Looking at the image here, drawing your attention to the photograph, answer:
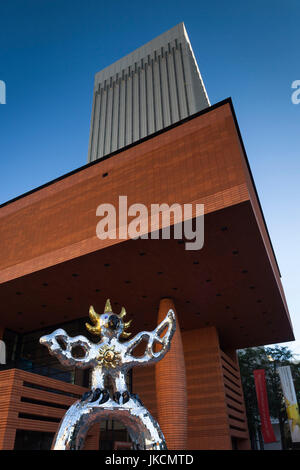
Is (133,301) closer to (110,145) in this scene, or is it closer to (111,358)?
(111,358)

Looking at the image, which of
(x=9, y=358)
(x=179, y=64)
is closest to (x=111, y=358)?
(x=9, y=358)

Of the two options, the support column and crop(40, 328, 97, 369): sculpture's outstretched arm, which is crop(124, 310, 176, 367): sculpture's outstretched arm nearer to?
crop(40, 328, 97, 369): sculpture's outstretched arm

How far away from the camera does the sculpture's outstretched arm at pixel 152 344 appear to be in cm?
531

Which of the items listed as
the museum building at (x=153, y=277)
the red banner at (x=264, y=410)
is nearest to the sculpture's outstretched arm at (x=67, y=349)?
the museum building at (x=153, y=277)

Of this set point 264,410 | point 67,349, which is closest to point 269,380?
point 264,410

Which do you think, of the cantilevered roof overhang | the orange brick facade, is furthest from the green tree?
the cantilevered roof overhang

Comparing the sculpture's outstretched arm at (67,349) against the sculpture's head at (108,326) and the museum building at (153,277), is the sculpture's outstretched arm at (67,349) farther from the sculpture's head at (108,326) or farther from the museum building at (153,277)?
the museum building at (153,277)

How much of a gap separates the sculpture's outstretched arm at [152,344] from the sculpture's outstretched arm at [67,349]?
1.66 ft

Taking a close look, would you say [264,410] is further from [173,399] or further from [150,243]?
[150,243]

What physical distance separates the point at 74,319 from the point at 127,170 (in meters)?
8.49

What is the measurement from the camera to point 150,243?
478 inches

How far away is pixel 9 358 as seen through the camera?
19609 millimetres

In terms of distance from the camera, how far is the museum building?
12.2 metres

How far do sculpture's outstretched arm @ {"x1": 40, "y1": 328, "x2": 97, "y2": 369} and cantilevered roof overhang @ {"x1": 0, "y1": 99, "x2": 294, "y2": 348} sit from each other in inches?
265
